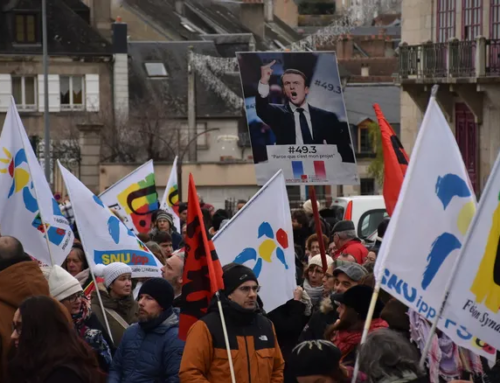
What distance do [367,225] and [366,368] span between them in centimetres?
1409

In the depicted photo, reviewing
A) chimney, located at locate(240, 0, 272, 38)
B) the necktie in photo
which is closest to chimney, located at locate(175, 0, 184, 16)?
chimney, located at locate(240, 0, 272, 38)

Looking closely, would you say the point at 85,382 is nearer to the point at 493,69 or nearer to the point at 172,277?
the point at 172,277

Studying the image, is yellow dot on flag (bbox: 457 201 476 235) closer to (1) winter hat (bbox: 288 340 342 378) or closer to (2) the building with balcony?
(1) winter hat (bbox: 288 340 342 378)

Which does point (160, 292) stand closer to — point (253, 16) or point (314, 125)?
point (314, 125)

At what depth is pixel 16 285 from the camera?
7258mm

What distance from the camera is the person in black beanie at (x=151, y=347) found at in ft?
26.2

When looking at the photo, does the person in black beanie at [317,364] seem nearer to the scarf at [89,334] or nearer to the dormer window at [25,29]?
the scarf at [89,334]

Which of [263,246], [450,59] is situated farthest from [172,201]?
[450,59]

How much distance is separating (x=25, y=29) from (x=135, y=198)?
3877 centimetres

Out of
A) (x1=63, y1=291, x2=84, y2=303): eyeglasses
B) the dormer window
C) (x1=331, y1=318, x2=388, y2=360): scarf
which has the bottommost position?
(x1=331, y1=318, x2=388, y2=360): scarf

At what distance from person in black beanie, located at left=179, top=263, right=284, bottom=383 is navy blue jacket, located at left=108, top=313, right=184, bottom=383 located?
43 cm

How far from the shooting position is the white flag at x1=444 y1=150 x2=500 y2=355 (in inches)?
276

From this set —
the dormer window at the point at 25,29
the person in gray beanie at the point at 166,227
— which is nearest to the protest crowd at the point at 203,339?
the person in gray beanie at the point at 166,227

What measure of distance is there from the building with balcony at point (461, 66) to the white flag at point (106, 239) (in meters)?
16.4
